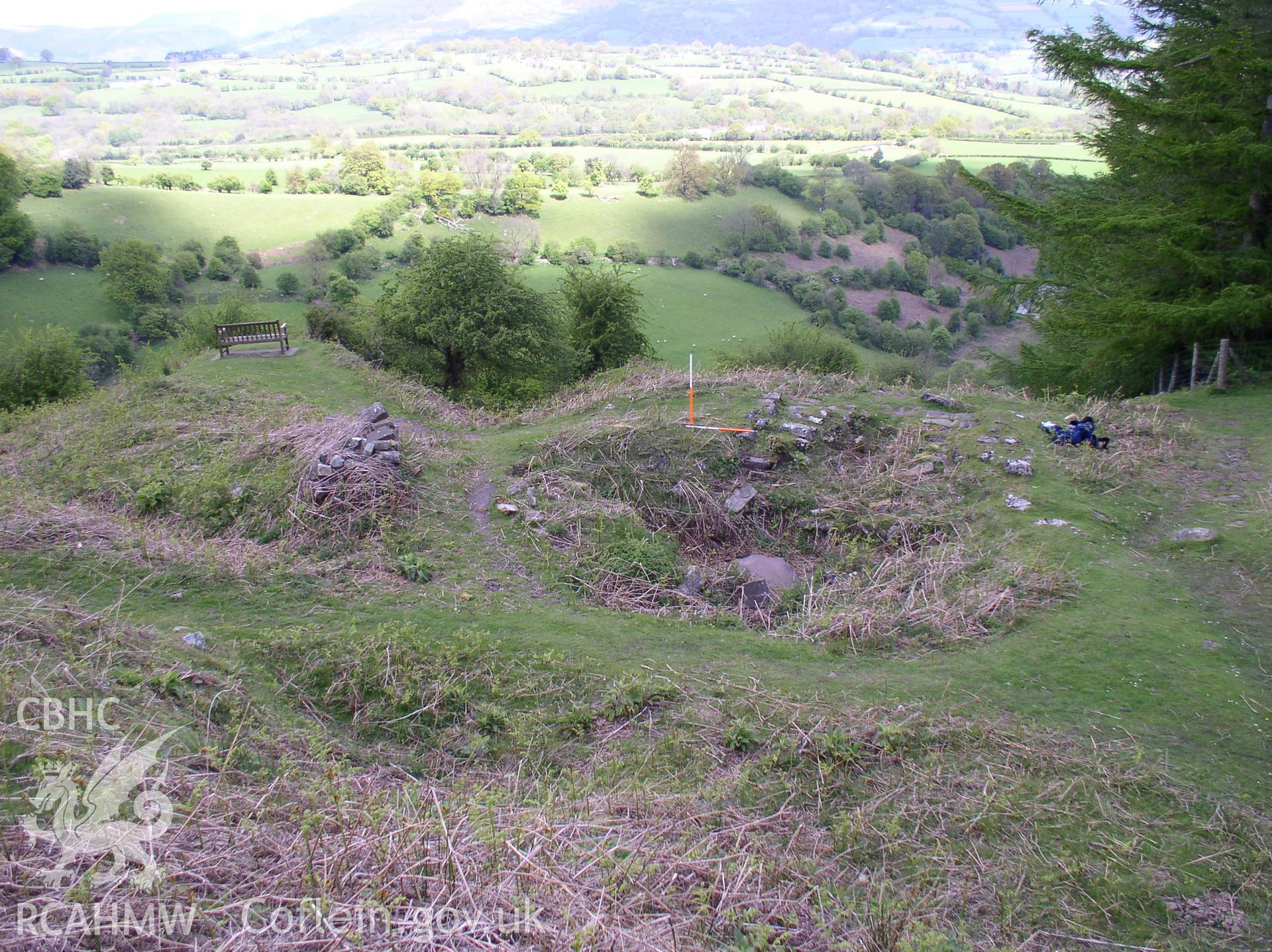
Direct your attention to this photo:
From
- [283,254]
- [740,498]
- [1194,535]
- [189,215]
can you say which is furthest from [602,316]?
[189,215]

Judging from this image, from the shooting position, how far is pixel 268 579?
734cm

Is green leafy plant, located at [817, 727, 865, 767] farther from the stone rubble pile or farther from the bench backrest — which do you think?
the bench backrest

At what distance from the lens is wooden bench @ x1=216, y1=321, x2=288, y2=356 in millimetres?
17266

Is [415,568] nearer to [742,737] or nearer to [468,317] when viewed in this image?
[742,737]

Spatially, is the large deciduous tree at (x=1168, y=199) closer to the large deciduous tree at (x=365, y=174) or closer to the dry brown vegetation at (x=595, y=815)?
the dry brown vegetation at (x=595, y=815)

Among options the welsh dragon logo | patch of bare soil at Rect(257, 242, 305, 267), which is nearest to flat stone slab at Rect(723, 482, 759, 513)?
the welsh dragon logo

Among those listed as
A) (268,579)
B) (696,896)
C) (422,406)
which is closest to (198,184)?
(422,406)

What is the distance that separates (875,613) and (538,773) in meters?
3.83

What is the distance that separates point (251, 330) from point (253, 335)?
13.0 inches

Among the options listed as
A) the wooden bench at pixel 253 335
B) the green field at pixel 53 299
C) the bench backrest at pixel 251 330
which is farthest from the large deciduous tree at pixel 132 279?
the wooden bench at pixel 253 335

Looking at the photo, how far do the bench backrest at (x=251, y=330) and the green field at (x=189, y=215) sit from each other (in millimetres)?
54264

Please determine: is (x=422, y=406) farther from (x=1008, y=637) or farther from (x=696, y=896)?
(x=696, y=896)

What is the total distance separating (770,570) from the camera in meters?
A: 8.69

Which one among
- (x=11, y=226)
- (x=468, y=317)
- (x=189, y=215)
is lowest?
(x=468, y=317)
